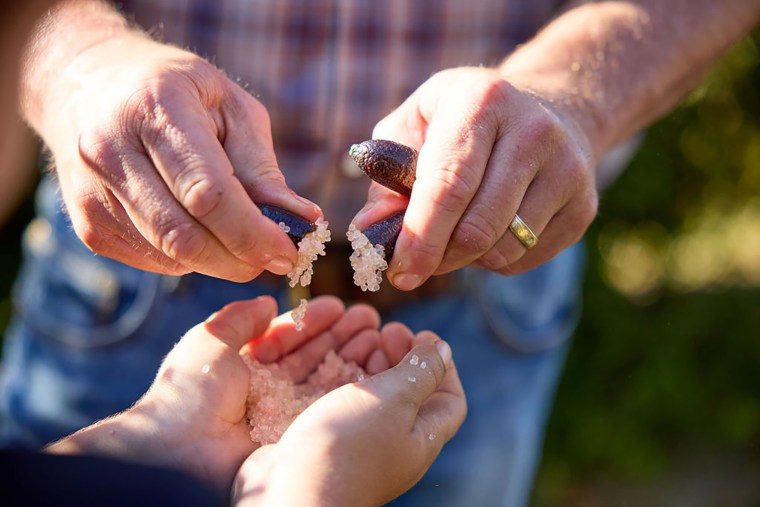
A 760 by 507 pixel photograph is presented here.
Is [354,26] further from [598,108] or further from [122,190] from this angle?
[122,190]

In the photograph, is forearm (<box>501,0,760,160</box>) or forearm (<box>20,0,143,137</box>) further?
forearm (<box>501,0,760,160</box>)

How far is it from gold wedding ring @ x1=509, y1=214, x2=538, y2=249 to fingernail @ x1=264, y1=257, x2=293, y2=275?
1.60 feet

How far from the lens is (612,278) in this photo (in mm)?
4484

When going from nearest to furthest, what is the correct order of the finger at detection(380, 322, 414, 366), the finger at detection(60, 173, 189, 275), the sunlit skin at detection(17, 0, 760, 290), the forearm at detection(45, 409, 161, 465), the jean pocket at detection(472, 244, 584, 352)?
1. the forearm at detection(45, 409, 161, 465)
2. the sunlit skin at detection(17, 0, 760, 290)
3. the finger at detection(60, 173, 189, 275)
4. the finger at detection(380, 322, 414, 366)
5. the jean pocket at detection(472, 244, 584, 352)

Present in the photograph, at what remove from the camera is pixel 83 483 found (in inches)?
47.3

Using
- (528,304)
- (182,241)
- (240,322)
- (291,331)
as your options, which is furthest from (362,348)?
(528,304)

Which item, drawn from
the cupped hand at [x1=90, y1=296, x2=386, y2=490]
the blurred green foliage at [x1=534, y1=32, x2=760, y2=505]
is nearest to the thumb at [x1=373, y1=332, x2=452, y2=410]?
the cupped hand at [x1=90, y1=296, x2=386, y2=490]

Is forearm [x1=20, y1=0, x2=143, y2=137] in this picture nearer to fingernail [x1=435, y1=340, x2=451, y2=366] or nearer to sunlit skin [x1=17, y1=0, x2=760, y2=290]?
sunlit skin [x1=17, y1=0, x2=760, y2=290]

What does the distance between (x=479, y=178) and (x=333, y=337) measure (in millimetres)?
720

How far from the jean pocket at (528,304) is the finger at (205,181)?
1.22m

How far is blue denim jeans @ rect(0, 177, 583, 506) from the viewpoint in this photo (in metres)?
2.43

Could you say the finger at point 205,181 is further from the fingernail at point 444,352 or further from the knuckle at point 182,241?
the fingernail at point 444,352

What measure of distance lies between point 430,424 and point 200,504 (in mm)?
524

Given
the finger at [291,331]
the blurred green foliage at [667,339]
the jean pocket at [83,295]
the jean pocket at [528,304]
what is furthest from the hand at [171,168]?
the blurred green foliage at [667,339]
